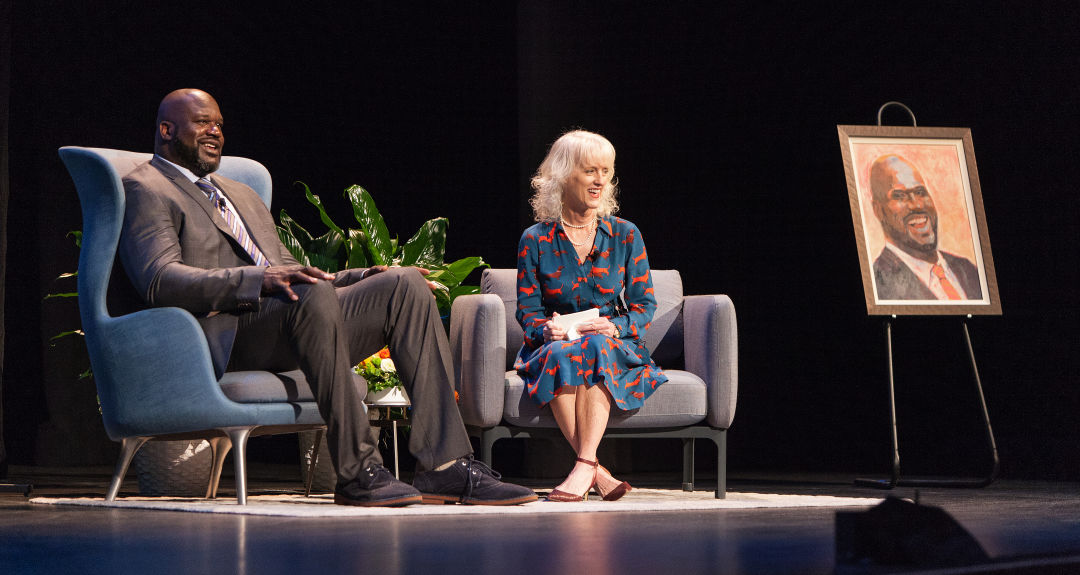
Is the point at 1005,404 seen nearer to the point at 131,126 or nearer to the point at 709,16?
the point at 709,16

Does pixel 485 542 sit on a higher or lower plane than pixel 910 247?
lower

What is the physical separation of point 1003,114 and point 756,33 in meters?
1.12

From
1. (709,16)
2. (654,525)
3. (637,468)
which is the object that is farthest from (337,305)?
(709,16)

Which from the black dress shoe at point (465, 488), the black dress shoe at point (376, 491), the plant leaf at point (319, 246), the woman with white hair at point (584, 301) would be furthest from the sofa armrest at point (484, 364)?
the plant leaf at point (319, 246)

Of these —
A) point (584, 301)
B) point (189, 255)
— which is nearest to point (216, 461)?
point (189, 255)

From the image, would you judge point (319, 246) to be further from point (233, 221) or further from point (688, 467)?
point (688, 467)

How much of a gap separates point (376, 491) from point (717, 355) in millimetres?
1200

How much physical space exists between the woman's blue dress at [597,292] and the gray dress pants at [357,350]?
511mm

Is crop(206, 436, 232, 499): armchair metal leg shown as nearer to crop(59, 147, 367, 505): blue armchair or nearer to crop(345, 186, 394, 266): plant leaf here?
crop(59, 147, 367, 505): blue armchair

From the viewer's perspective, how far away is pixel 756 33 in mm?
4957

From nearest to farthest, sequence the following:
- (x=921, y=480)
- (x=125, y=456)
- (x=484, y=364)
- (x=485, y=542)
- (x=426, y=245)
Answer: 1. (x=485, y=542)
2. (x=125, y=456)
3. (x=484, y=364)
4. (x=921, y=480)
5. (x=426, y=245)

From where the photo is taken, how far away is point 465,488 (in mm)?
2549

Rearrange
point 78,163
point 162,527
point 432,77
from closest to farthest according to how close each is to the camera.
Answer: point 162,527, point 78,163, point 432,77

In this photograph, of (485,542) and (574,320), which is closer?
(485,542)
